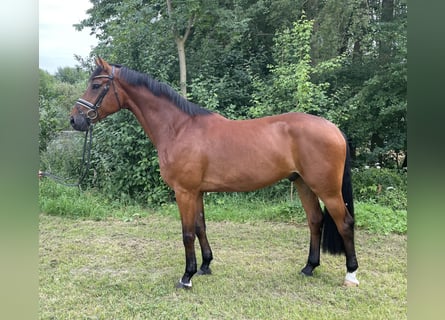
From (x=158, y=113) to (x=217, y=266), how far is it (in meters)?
1.82

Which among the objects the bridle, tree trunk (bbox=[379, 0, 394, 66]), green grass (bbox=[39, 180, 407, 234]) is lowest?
green grass (bbox=[39, 180, 407, 234])

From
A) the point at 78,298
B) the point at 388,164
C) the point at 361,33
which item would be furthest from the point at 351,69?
the point at 78,298

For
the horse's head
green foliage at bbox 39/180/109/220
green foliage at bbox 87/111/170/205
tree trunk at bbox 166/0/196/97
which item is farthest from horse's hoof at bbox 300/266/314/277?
tree trunk at bbox 166/0/196/97

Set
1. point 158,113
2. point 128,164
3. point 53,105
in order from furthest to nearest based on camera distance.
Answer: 1. point 53,105
2. point 128,164
3. point 158,113

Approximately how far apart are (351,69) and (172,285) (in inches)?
249

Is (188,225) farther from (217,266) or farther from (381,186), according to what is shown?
(381,186)

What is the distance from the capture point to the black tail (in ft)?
10.7

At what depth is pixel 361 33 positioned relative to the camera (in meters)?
7.15

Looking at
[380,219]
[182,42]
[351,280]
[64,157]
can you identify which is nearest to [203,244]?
[351,280]

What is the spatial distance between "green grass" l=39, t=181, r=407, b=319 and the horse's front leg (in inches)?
4.9

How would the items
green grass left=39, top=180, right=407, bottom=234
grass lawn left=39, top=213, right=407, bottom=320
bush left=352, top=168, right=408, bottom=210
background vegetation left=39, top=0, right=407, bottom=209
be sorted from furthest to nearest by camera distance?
background vegetation left=39, top=0, right=407, bottom=209 < bush left=352, top=168, right=408, bottom=210 < green grass left=39, top=180, right=407, bottom=234 < grass lawn left=39, top=213, right=407, bottom=320

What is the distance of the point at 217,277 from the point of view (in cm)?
342

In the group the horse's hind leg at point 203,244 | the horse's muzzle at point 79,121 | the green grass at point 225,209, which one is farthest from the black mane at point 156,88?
the green grass at point 225,209

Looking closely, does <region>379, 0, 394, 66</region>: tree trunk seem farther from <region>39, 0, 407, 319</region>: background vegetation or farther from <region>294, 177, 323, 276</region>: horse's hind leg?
<region>294, 177, 323, 276</region>: horse's hind leg
